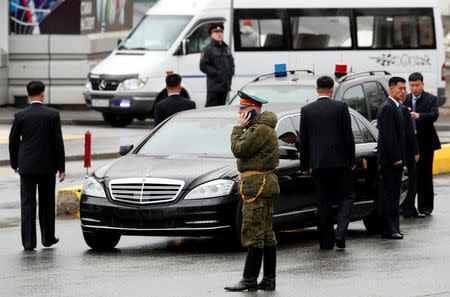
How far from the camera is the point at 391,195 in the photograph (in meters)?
13.8

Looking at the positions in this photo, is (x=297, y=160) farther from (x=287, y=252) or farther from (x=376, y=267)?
(x=376, y=267)

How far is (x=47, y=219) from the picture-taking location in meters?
13.1

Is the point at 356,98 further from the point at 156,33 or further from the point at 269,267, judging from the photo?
the point at 156,33

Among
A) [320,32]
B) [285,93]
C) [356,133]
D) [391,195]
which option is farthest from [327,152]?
[320,32]

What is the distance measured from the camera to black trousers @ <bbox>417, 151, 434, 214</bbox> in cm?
1573

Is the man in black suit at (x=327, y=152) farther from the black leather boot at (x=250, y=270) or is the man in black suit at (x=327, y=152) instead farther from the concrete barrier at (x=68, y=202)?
the concrete barrier at (x=68, y=202)

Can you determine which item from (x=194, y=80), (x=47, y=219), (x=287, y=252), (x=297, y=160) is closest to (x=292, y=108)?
(x=297, y=160)

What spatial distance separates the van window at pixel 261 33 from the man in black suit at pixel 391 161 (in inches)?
606

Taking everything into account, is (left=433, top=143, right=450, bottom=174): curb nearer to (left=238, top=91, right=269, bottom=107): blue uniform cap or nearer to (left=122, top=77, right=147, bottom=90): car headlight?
(left=122, top=77, right=147, bottom=90): car headlight

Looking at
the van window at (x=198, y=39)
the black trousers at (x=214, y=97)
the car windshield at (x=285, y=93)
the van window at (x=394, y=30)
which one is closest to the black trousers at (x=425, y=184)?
the car windshield at (x=285, y=93)

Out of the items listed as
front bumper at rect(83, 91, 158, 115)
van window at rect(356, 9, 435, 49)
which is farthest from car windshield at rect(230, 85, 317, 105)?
van window at rect(356, 9, 435, 49)

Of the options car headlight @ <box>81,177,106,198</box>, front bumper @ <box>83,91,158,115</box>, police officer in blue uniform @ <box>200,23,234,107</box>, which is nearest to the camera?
car headlight @ <box>81,177,106,198</box>

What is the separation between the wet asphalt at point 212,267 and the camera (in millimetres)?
10406

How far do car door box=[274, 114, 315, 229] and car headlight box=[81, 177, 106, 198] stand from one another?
165 centimetres
